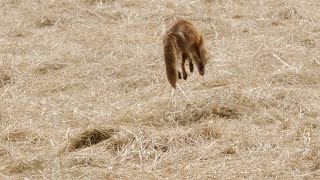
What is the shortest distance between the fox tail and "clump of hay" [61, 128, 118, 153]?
199 cm

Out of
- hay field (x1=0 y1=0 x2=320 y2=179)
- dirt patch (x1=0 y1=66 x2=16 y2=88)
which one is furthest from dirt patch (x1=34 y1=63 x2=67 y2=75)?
dirt patch (x1=0 y1=66 x2=16 y2=88)

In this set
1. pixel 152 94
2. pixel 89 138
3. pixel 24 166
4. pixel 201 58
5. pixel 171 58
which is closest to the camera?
pixel 171 58

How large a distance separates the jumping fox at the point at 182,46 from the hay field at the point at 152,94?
4.01 feet

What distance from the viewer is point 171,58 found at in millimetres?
3451

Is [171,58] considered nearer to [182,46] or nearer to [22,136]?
[182,46]

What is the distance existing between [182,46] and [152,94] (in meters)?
2.95

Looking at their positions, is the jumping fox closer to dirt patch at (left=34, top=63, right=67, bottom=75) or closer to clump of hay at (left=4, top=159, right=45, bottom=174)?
clump of hay at (left=4, top=159, right=45, bottom=174)

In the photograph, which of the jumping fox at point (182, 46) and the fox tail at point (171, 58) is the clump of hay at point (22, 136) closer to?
the jumping fox at point (182, 46)

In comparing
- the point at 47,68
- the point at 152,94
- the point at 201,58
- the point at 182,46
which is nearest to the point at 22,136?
the point at 152,94

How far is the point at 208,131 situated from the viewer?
17.8ft

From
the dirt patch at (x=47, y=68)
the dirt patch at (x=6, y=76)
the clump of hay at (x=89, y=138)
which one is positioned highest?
the dirt patch at (x=6, y=76)

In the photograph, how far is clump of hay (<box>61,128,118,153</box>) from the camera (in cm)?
537

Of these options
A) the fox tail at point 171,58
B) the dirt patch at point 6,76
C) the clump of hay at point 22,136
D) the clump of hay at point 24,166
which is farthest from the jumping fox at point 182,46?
the dirt patch at point 6,76

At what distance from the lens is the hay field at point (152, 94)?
503cm
